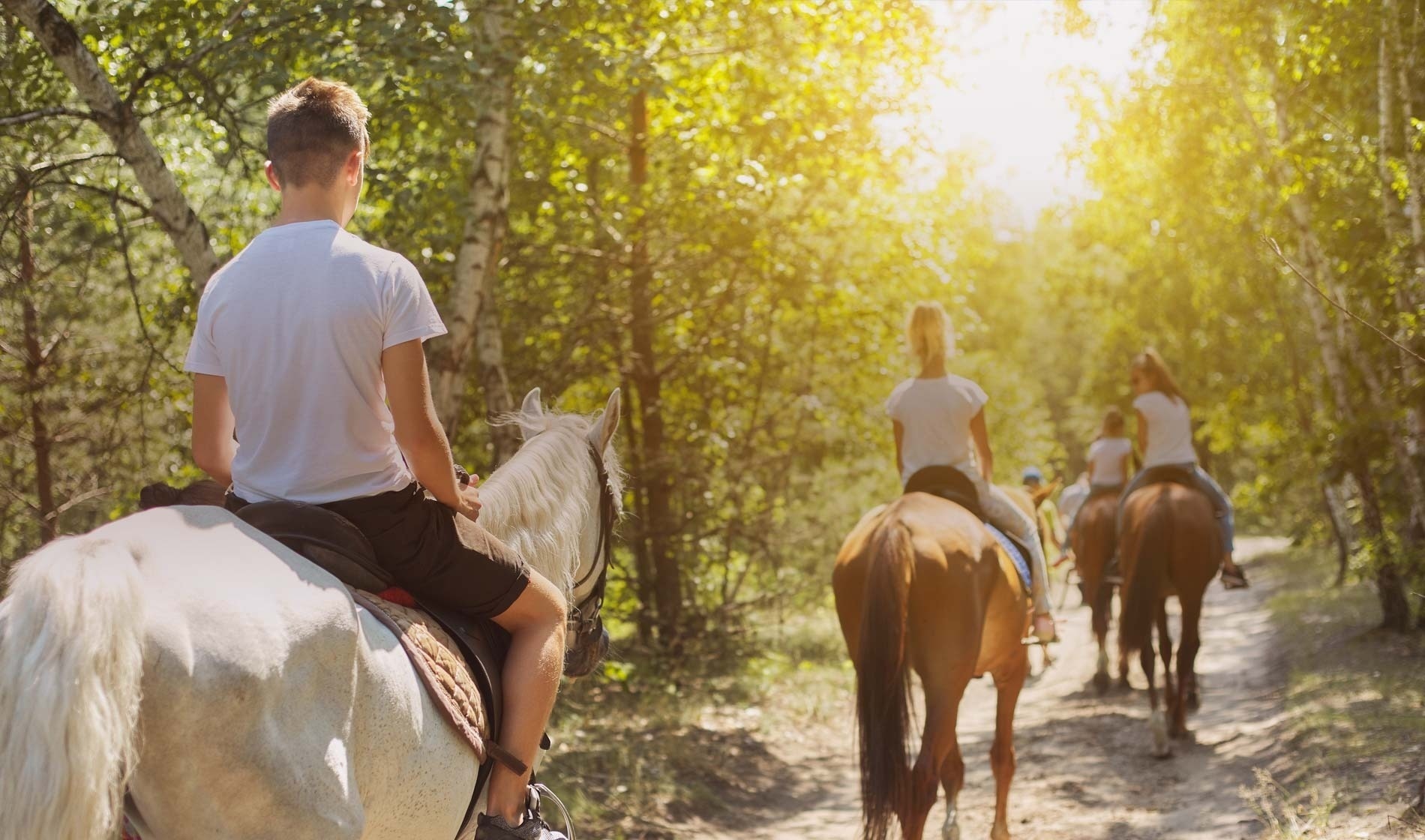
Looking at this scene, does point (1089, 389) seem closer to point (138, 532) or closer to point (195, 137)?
point (195, 137)

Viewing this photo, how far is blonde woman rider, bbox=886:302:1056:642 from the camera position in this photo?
6.52 m

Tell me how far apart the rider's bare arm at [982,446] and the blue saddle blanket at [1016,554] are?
307mm

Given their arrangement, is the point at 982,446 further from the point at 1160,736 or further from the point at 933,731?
the point at 1160,736

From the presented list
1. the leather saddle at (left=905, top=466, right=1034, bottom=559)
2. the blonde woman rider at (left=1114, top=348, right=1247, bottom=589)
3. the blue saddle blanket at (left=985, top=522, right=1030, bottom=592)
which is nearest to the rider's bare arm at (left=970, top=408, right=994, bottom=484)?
the leather saddle at (left=905, top=466, right=1034, bottom=559)

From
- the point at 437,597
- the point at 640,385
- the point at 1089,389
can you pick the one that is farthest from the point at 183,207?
the point at 1089,389

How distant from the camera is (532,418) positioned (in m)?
4.30

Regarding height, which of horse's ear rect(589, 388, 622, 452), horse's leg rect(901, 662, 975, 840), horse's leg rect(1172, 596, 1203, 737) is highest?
horse's ear rect(589, 388, 622, 452)

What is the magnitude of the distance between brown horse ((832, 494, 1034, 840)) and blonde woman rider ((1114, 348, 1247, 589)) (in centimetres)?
427

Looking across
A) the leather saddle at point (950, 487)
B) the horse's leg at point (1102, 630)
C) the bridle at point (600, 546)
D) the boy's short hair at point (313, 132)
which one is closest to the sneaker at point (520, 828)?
the bridle at point (600, 546)

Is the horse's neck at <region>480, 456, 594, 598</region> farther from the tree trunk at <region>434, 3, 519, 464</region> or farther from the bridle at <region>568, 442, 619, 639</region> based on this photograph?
the tree trunk at <region>434, 3, 519, 464</region>

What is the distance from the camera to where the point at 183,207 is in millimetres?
5883

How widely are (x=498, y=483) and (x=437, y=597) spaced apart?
0.65 meters

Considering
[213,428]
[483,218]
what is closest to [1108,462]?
[483,218]

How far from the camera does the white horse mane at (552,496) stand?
144 inches
